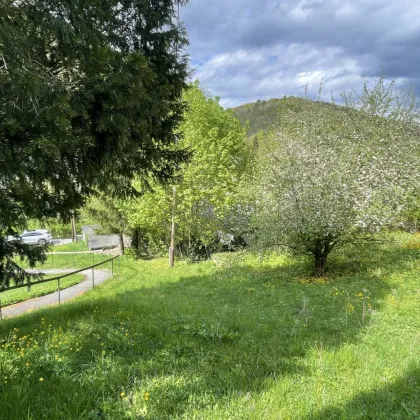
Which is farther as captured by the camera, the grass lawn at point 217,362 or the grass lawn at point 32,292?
the grass lawn at point 32,292

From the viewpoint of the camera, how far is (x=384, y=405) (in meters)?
2.68

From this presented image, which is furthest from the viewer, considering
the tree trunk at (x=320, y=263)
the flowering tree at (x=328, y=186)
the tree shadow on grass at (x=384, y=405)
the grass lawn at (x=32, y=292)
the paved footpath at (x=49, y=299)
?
the grass lawn at (x=32, y=292)

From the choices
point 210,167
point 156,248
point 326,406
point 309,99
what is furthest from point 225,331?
point 156,248

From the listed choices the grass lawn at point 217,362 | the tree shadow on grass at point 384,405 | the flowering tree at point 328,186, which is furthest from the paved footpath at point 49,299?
the tree shadow on grass at point 384,405

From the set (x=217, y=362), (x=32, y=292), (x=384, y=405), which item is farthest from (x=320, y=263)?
(x=32, y=292)

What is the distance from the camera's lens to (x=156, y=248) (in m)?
20.4

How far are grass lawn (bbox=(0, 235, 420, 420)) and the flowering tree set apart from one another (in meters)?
2.44

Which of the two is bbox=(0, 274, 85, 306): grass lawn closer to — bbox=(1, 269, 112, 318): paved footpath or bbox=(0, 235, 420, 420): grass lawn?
bbox=(1, 269, 112, 318): paved footpath

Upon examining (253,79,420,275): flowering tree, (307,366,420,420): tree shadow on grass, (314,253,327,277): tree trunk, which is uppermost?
(253,79,420,275): flowering tree

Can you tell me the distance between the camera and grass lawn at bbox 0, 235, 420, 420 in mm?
2576

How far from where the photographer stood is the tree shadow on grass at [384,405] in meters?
2.52

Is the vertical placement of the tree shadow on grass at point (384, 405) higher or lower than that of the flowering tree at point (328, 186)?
lower

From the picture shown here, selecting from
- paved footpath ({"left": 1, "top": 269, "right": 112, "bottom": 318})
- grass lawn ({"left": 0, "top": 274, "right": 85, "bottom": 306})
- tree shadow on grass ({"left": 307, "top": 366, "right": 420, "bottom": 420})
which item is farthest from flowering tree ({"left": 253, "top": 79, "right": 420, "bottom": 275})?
grass lawn ({"left": 0, "top": 274, "right": 85, "bottom": 306})

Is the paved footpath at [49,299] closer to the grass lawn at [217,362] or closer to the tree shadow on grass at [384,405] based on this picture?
the grass lawn at [217,362]
